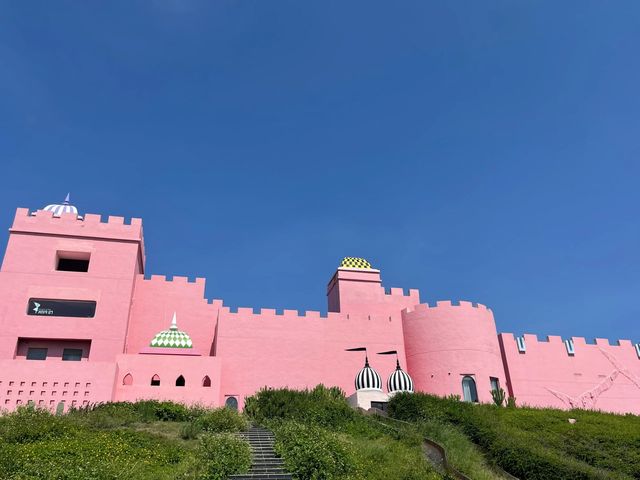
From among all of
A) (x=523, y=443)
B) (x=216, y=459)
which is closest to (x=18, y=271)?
(x=216, y=459)

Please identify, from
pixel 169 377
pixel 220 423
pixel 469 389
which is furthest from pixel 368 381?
pixel 220 423

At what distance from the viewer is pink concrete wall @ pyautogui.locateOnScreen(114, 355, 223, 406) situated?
25.3m

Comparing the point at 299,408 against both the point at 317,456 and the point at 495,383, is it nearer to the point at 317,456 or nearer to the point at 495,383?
the point at 317,456

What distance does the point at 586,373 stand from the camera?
34.7 meters

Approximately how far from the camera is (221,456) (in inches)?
576

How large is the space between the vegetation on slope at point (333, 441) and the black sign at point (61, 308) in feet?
32.0

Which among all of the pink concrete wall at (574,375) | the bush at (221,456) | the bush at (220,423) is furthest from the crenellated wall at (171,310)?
the pink concrete wall at (574,375)

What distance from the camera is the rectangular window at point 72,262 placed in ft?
97.8

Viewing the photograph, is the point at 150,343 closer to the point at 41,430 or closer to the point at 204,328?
the point at 204,328

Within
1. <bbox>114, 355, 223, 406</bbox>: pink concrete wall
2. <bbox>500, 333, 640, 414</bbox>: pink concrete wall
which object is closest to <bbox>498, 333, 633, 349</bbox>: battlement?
<bbox>500, 333, 640, 414</bbox>: pink concrete wall

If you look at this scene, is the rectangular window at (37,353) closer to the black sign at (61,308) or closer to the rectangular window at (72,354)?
the rectangular window at (72,354)

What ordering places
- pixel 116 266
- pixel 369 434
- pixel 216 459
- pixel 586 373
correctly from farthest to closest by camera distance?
pixel 586 373 < pixel 116 266 < pixel 369 434 < pixel 216 459

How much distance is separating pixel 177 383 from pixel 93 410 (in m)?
4.87

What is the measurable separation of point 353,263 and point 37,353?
18730mm
